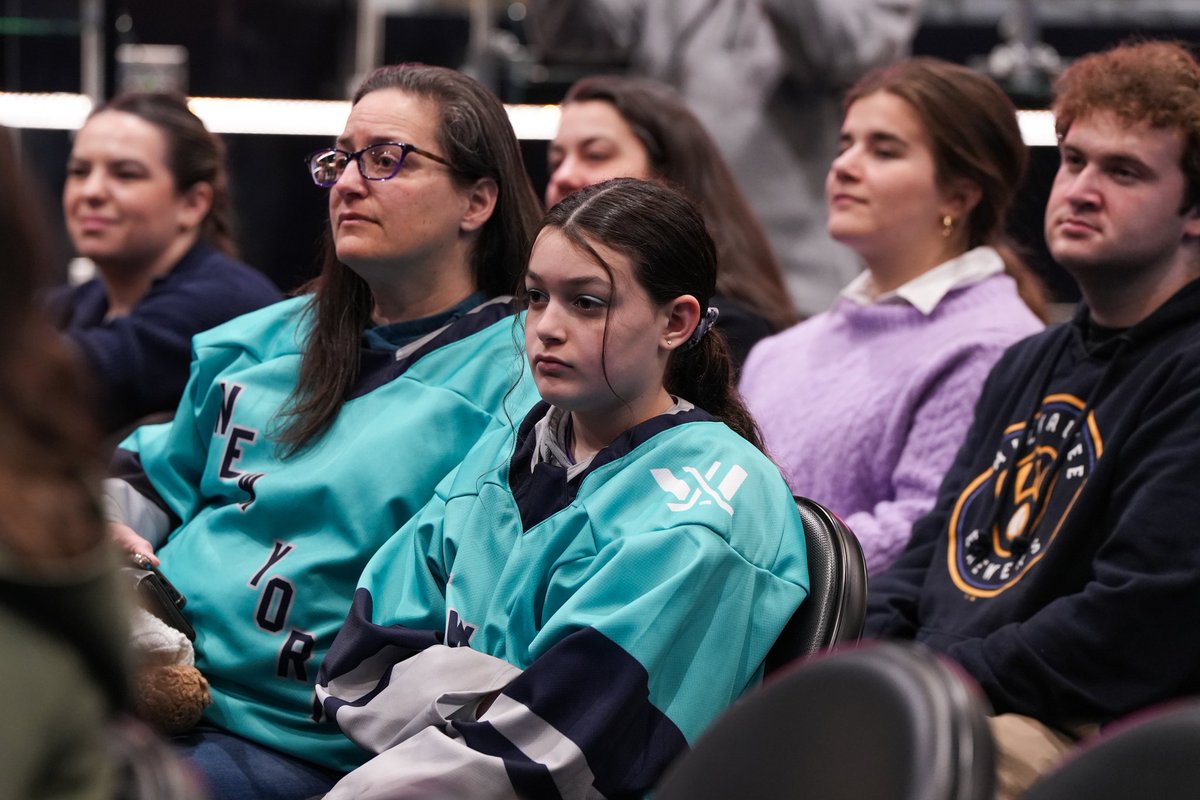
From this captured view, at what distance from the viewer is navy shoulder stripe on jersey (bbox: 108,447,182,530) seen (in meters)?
2.44

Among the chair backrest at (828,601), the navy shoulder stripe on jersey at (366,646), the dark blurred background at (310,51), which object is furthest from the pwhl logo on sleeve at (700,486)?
the dark blurred background at (310,51)

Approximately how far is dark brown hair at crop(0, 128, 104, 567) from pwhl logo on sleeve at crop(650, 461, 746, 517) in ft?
2.74

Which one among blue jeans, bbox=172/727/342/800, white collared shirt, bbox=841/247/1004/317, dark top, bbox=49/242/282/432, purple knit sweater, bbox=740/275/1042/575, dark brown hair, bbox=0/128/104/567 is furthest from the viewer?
dark top, bbox=49/242/282/432

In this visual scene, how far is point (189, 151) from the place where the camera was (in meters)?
3.24

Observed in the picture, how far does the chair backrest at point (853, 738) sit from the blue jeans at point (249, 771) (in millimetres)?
887

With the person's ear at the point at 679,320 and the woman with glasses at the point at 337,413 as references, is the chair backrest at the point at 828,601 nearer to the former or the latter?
the person's ear at the point at 679,320

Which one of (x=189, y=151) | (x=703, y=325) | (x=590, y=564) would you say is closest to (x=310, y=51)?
(x=189, y=151)

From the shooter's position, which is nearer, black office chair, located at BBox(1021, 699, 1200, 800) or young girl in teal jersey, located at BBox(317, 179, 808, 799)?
black office chair, located at BBox(1021, 699, 1200, 800)

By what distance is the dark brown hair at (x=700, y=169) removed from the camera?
305 cm

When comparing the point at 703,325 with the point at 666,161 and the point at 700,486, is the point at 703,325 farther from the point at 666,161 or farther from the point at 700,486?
the point at 666,161

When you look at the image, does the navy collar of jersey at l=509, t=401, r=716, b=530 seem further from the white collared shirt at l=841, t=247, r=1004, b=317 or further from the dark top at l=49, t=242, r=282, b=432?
the dark top at l=49, t=242, r=282, b=432

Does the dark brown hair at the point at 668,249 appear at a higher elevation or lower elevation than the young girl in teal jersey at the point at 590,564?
higher

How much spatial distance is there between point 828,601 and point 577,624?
278 millimetres

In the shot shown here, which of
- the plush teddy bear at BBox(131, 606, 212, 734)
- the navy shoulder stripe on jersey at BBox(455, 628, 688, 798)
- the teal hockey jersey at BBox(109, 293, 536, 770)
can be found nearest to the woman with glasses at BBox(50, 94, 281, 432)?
the teal hockey jersey at BBox(109, 293, 536, 770)
